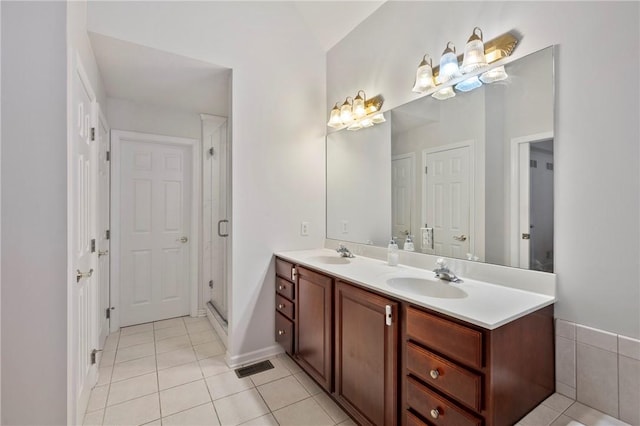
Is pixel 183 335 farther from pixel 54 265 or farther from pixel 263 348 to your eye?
pixel 54 265

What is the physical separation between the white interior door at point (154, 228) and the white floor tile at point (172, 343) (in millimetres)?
571

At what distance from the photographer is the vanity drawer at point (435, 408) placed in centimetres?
107

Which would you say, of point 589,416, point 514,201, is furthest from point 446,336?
point 514,201

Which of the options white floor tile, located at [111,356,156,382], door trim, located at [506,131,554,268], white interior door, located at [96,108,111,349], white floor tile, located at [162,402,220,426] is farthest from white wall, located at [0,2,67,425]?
door trim, located at [506,131,554,268]

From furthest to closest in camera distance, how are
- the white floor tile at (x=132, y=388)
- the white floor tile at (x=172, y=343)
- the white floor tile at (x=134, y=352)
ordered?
the white floor tile at (x=172, y=343) → the white floor tile at (x=134, y=352) → the white floor tile at (x=132, y=388)

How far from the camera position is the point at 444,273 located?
160 centimetres

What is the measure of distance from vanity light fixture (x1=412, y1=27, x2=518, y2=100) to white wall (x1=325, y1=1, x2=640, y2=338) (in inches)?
2.9

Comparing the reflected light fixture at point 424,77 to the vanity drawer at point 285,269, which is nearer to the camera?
the reflected light fixture at point 424,77

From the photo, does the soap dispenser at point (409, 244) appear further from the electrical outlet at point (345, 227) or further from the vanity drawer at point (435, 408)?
the vanity drawer at point (435, 408)

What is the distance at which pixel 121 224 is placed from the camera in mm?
3047

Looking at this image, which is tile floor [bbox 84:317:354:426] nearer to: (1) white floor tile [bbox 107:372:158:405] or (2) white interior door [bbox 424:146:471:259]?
(1) white floor tile [bbox 107:372:158:405]

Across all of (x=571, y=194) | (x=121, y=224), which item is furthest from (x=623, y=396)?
(x=121, y=224)

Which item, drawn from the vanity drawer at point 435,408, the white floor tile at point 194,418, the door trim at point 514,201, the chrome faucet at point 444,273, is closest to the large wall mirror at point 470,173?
the door trim at point 514,201

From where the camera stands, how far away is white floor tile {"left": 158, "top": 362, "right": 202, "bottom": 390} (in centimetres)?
210
